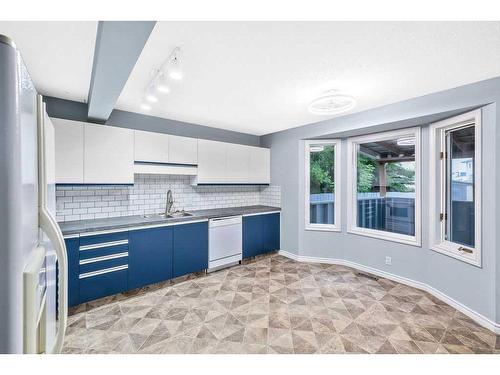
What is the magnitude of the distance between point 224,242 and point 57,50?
286cm

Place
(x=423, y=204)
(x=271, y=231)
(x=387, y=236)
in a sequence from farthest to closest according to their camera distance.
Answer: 1. (x=271, y=231)
2. (x=387, y=236)
3. (x=423, y=204)

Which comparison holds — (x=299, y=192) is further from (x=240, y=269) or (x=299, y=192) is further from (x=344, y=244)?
(x=240, y=269)

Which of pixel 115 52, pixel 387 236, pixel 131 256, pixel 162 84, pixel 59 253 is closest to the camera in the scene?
pixel 59 253

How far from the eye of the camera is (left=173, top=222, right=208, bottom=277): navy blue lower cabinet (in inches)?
125

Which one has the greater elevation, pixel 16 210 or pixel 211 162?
pixel 211 162

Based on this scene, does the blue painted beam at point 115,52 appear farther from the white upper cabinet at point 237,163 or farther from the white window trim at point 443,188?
the white window trim at point 443,188

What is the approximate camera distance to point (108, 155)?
2.85 meters

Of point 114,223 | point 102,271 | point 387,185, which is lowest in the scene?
point 102,271

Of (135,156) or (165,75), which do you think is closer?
(165,75)

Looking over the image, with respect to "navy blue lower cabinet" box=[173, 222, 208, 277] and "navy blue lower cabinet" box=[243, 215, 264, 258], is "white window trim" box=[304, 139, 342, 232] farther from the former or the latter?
"navy blue lower cabinet" box=[173, 222, 208, 277]

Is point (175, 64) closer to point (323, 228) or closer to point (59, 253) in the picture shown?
point (59, 253)

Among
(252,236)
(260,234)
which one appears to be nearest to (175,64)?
(252,236)

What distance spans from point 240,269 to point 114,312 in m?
1.76
